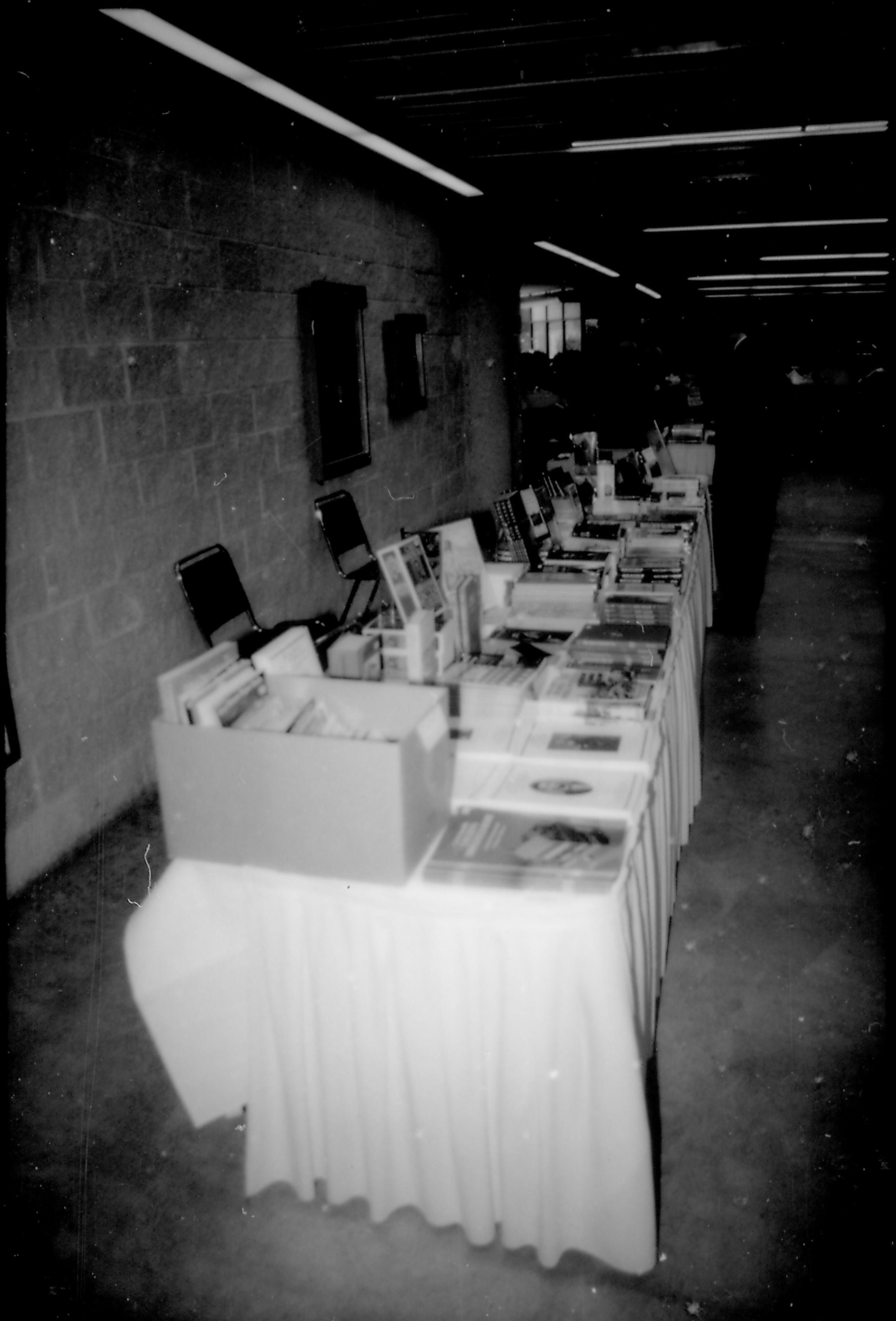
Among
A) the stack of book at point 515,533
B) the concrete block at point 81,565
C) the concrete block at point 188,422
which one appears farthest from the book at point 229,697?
the concrete block at point 188,422

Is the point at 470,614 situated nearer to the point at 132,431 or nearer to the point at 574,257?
the point at 132,431

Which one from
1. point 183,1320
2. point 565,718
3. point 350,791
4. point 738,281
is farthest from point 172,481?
point 738,281

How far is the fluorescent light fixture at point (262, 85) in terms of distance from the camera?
3053mm

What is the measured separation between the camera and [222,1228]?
5.72ft

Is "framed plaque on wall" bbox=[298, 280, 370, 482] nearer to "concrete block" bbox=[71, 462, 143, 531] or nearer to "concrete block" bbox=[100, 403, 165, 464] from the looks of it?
"concrete block" bbox=[100, 403, 165, 464]

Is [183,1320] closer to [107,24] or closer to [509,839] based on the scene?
[509,839]

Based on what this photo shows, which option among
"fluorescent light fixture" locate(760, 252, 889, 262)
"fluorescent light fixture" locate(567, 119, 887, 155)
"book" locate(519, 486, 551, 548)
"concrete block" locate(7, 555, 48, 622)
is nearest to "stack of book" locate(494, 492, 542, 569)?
"book" locate(519, 486, 551, 548)

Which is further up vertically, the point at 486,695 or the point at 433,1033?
the point at 486,695

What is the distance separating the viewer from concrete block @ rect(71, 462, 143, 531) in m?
3.09

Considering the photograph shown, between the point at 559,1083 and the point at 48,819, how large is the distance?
2180mm

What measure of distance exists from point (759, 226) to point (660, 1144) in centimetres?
804

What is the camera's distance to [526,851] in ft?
5.06

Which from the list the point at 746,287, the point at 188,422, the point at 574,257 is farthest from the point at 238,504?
the point at 746,287

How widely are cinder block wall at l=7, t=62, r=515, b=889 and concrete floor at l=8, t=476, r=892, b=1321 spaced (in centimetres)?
54
